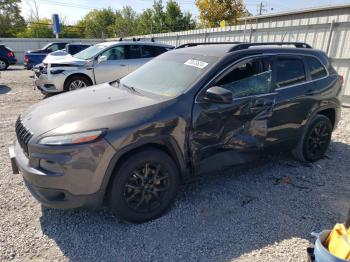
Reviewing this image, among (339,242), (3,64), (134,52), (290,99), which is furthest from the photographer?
(3,64)

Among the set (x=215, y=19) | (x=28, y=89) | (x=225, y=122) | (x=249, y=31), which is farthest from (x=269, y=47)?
(x=215, y=19)

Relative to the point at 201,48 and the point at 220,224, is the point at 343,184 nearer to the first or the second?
the point at 220,224

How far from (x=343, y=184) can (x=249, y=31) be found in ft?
24.4

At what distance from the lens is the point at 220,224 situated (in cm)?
288

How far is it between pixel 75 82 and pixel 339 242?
7.75 m

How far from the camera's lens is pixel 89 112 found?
274 centimetres

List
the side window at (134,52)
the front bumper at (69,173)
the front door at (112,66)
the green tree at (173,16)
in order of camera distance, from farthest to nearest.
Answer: the green tree at (173,16)
the side window at (134,52)
the front door at (112,66)
the front bumper at (69,173)

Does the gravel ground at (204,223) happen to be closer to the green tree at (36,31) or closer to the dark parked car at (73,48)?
the dark parked car at (73,48)

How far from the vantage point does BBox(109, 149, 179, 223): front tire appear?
8.64 ft

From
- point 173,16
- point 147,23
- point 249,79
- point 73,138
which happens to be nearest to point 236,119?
point 249,79

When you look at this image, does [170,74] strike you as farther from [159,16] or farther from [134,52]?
[159,16]

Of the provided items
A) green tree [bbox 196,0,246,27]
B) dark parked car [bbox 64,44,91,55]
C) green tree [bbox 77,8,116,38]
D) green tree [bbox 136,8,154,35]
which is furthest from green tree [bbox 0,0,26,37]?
dark parked car [bbox 64,44,91,55]

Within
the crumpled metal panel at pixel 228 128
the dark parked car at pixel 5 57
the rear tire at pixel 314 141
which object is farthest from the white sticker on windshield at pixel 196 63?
the dark parked car at pixel 5 57

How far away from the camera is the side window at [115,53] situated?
8.53m
